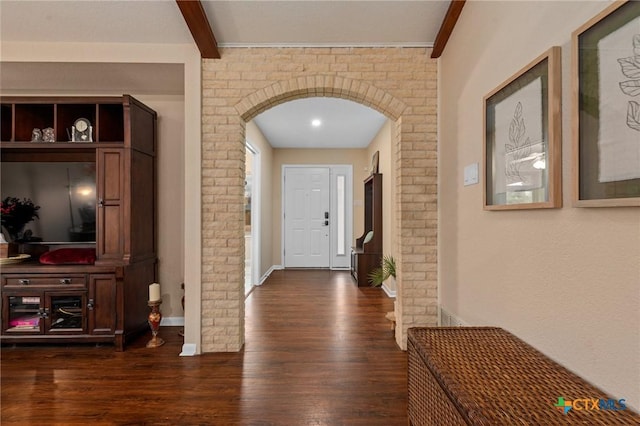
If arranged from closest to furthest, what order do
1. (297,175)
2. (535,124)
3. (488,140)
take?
(535,124)
(488,140)
(297,175)

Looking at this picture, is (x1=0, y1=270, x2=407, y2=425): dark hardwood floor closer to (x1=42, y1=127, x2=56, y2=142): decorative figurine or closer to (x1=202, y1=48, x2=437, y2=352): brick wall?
(x1=202, y1=48, x2=437, y2=352): brick wall

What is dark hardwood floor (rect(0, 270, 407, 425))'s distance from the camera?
1842 millimetres

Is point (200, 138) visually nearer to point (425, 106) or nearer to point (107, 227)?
point (107, 227)

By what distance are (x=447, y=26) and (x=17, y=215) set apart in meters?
4.18

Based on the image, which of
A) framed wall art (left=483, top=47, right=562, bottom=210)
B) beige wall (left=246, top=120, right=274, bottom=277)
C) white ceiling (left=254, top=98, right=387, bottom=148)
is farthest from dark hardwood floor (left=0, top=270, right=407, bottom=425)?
white ceiling (left=254, top=98, right=387, bottom=148)

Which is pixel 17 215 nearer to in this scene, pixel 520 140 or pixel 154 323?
pixel 154 323

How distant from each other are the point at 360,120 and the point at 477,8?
2642 millimetres

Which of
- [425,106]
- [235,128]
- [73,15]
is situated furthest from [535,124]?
[73,15]

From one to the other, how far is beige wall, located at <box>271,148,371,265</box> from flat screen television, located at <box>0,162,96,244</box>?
12.3ft

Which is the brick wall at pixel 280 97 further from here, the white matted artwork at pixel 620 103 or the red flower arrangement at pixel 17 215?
the red flower arrangement at pixel 17 215

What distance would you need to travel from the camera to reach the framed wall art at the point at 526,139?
1298 mm

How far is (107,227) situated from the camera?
2.76m

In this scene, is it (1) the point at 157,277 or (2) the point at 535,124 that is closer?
(2) the point at 535,124

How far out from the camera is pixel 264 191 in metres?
5.50
